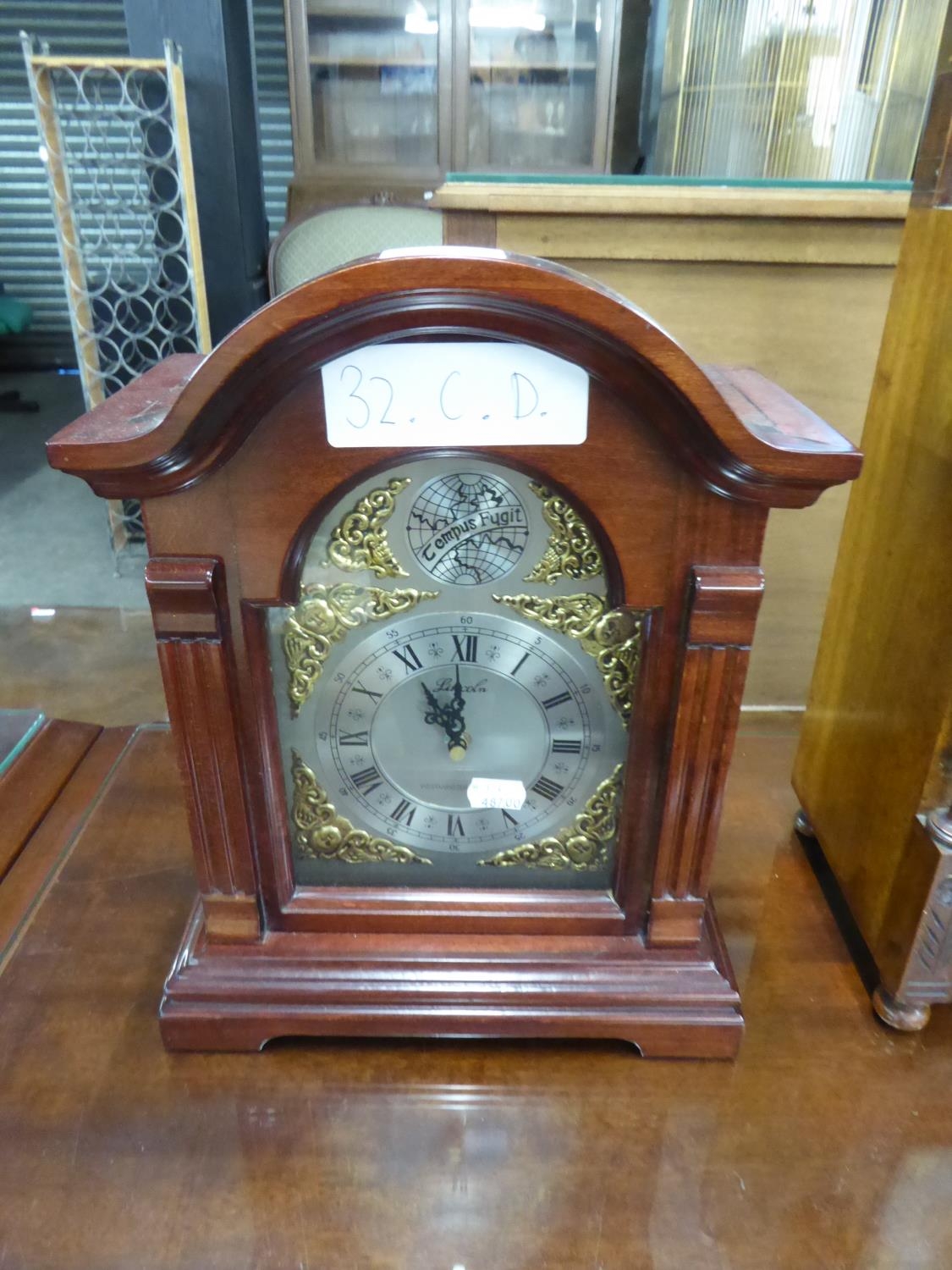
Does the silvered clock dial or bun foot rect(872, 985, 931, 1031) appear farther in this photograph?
bun foot rect(872, 985, 931, 1031)

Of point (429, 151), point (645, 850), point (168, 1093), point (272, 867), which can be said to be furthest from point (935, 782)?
point (429, 151)

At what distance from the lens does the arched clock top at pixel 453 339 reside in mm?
449

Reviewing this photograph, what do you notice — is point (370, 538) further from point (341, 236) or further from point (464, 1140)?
point (341, 236)

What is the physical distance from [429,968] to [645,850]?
178mm

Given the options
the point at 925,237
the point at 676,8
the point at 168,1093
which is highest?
the point at 676,8

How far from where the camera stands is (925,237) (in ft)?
2.10

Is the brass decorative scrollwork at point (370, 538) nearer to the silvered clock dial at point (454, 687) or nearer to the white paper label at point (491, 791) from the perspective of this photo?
the silvered clock dial at point (454, 687)

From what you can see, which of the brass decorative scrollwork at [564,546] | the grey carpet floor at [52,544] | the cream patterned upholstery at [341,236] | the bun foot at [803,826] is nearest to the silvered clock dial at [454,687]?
the brass decorative scrollwork at [564,546]

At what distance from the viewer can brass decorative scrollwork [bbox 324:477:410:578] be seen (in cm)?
54

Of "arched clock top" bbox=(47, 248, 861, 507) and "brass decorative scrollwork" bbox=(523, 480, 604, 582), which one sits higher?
"arched clock top" bbox=(47, 248, 861, 507)

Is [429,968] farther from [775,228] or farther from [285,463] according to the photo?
[775,228]

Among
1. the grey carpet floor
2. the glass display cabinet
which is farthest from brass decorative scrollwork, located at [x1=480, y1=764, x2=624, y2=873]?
the glass display cabinet

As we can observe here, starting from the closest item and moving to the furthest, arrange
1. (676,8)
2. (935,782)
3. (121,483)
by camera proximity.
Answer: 1. (121,483)
2. (935,782)
3. (676,8)

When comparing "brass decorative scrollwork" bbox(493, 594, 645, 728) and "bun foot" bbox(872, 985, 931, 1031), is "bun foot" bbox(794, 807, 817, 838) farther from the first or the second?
"brass decorative scrollwork" bbox(493, 594, 645, 728)
